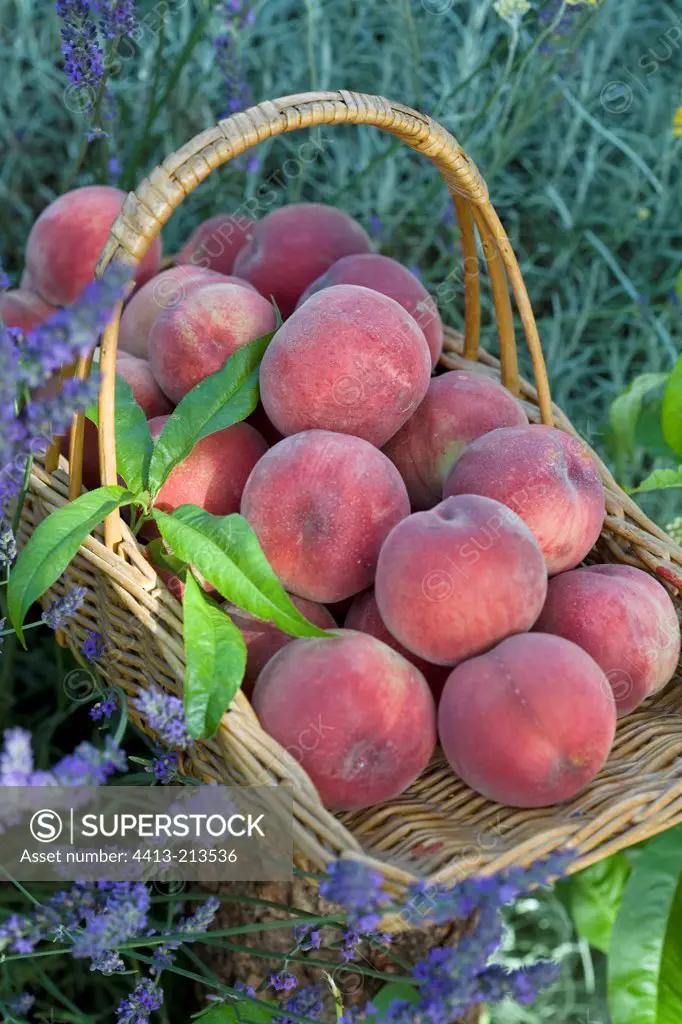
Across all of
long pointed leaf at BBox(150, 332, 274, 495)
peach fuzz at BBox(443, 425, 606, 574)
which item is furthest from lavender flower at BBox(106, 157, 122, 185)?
peach fuzz at BBox(443, 425, 606, 574)

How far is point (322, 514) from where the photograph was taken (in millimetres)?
898

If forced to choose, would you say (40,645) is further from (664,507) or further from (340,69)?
(340,69)

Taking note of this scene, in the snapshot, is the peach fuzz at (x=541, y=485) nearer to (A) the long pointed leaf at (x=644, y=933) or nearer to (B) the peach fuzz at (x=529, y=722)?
(B) the peach fuzz at (x=529, y=722)

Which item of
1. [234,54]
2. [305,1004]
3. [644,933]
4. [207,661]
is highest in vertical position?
[234,54]

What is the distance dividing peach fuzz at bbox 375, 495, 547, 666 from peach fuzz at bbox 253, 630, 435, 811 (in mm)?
37

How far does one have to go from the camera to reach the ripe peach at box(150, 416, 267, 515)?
3.22ft

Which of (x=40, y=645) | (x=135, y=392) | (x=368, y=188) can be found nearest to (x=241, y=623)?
(x=135, y=392)

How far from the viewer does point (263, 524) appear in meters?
0.91

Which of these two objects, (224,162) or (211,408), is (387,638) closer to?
(211,408)

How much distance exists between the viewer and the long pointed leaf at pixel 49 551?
30.5 inches

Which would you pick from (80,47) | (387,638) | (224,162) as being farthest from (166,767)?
(80,47)

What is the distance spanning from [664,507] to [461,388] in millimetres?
740

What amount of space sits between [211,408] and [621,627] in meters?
0.45

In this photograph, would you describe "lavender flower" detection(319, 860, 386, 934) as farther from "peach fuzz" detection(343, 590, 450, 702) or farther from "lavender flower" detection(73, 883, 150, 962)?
"peach fuzz" detection(343, 590, 450, 702)
